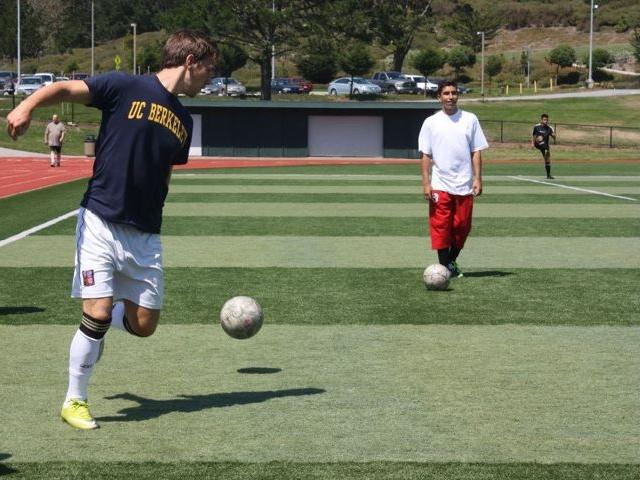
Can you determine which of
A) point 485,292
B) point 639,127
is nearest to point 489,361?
point 485,292

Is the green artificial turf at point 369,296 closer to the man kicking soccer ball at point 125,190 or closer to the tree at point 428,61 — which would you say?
the man kicking soccer ball at point 125,190

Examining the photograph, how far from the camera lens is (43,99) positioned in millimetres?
6082

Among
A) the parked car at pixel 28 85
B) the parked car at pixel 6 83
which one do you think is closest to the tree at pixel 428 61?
the parked car at pixel 28 85

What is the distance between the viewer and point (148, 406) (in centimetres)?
716

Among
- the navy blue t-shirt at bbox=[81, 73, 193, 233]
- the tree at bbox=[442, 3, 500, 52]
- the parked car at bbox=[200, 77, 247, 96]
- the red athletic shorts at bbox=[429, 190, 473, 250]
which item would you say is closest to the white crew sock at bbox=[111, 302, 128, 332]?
the navy blue t-shirt at bbox=[81, 73, 193, 233]

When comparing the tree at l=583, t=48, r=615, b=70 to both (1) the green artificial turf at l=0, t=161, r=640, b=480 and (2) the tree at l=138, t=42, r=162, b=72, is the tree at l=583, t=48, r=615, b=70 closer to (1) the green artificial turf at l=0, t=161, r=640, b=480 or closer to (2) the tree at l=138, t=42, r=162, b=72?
(2) the tree at l=138, t=42, r=162, b=72

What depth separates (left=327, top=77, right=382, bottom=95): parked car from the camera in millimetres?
82250

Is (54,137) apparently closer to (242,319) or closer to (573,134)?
(573,134)

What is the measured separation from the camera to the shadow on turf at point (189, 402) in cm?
693

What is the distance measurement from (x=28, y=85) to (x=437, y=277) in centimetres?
A: 7098

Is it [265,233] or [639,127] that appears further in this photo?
[639,127]

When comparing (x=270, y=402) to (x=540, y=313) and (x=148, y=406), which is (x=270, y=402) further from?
(x=540, y=313)

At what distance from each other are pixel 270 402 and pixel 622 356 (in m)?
3.00

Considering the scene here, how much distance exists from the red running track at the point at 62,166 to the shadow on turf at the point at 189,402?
70.1ft
